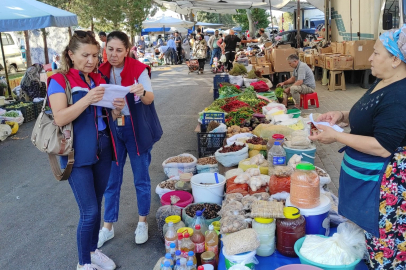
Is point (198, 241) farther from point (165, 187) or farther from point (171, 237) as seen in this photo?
point (165, 187)

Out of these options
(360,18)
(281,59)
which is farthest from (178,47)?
(360,18)

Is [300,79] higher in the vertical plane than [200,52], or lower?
lower

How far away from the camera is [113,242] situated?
157 inches

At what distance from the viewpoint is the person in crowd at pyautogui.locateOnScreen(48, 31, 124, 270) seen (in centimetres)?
275

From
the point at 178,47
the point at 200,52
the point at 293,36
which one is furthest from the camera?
the point at 178,47

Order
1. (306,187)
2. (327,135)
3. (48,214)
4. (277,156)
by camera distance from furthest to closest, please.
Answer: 1. (48,214)
2. (277,156)
3. (306,187)
4. (327,135)

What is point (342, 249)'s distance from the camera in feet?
8.54

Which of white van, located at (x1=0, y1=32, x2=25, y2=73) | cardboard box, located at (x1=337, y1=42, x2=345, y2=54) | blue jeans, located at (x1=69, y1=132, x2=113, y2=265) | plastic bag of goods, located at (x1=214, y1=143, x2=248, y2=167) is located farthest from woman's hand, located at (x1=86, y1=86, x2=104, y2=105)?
white van, located at (x1=0, y1=32, x2=25, y2=73)

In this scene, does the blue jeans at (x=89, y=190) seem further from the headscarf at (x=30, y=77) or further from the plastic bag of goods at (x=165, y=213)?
the headscarf at (x=30, y=77)

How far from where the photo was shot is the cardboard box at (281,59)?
42.2ft

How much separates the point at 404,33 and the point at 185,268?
6.81 ft

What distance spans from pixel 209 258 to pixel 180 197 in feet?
4.62

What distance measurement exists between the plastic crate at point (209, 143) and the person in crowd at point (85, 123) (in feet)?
9.27

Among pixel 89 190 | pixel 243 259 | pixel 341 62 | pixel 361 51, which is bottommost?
pixel 243 259
